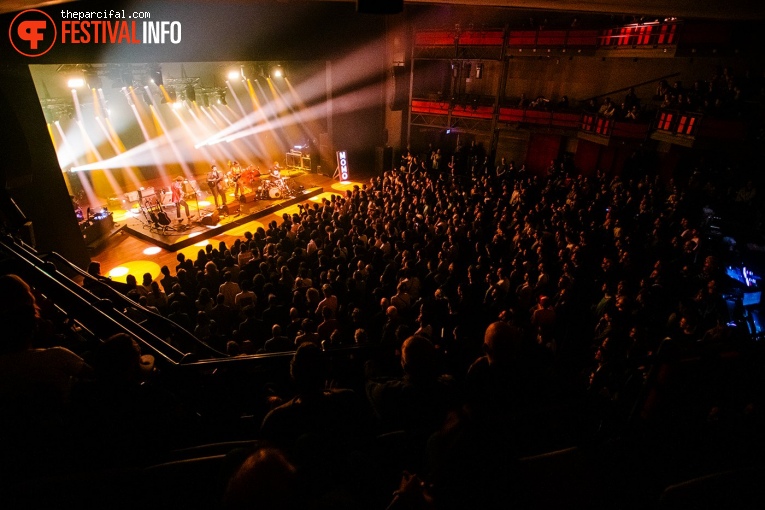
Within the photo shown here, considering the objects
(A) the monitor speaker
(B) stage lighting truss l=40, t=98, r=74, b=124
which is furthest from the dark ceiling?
(B) stage lighting truss l=40, t=98, r=74, b=124

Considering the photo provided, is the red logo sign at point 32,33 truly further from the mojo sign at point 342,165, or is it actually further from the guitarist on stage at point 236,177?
the mojo sign at point 342,165

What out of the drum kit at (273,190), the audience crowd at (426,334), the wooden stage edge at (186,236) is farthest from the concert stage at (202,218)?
the audience crowd at (426,334)

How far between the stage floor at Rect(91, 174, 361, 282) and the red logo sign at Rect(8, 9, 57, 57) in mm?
4644

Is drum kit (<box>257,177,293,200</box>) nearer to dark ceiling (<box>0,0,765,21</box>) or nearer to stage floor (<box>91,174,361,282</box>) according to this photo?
stage floor (<box>91,174,361,282</box>)

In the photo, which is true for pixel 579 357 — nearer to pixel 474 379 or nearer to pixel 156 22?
pixel 474 379

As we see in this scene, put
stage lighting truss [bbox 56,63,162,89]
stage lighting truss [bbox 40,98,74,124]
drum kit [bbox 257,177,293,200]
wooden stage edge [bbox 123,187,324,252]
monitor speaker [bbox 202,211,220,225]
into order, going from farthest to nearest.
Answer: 1. drum kit [bbox 257,177,293,200]
2. stage lighting truss [bbox 40,98,74,124]
3. monitor speaker [bbox 202,211,220,225]
4. stage lighting truss [bbox 56,63,162,89]
5. wooden stage edge [bbox 123,187,324,252]

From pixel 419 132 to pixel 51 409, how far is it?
58.4 feet

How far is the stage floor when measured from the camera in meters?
9.79

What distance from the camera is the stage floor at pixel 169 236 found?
32.1ft

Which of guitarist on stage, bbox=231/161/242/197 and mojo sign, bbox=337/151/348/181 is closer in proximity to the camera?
guitarist on stage, bbox=231/161/242/197

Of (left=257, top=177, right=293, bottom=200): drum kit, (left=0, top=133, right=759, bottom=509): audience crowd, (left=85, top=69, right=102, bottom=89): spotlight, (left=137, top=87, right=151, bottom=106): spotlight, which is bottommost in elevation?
(left=257, top=177, right=293, bottom=200): drum kit

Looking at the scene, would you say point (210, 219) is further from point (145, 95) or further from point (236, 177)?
point (145, 95)

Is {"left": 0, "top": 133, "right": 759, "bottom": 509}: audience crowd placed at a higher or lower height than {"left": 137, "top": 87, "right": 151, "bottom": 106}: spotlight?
lower

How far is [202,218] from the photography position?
12.0 meters
